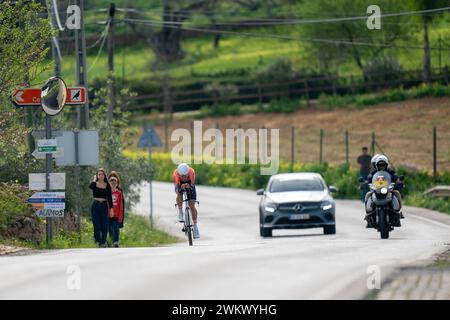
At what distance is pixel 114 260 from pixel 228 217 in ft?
77.9

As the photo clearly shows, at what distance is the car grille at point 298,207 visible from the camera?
31.2m

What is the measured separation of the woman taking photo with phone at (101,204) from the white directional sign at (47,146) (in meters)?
1.99

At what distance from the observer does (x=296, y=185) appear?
107ft

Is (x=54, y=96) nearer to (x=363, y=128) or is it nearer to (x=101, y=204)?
(x=101, y=204)

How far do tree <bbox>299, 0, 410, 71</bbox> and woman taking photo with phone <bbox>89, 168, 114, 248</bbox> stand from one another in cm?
4925

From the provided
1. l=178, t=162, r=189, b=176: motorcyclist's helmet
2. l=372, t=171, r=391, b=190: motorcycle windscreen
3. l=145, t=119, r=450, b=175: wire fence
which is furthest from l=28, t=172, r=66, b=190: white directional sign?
l=145, t=119, r=450, b=175: wire fence

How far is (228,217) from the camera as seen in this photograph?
4078 cm

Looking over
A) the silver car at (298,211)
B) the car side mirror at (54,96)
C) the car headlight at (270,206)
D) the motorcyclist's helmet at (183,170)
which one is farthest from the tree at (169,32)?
the car side mirror at (54,96)

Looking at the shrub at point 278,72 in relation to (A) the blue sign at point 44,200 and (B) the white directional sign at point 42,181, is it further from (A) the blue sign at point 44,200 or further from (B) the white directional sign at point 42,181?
(A) the blue sign at point 44,200

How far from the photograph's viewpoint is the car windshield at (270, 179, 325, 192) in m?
32.5

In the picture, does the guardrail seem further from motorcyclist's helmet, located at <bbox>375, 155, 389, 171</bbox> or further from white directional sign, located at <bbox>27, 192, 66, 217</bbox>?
white directional sign, located at <bbox>27, 192, 66, 217</bbox>

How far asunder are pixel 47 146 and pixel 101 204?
2.64 m

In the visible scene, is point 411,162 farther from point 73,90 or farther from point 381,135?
point 73,90

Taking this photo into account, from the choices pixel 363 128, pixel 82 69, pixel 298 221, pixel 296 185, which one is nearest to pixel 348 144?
pixel 363 128
